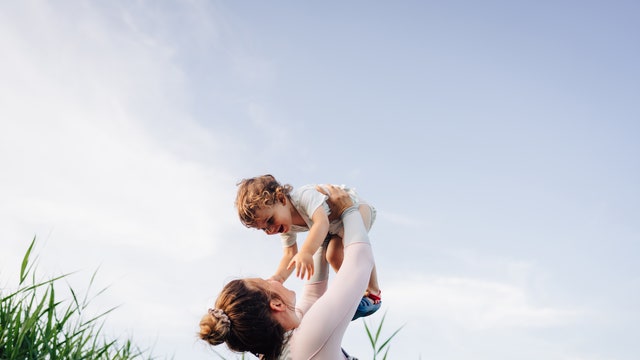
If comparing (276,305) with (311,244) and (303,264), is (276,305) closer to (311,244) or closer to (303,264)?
(303,264)

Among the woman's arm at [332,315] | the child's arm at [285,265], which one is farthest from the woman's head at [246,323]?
the child's arm at [285,265]

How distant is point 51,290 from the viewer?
3795 mm

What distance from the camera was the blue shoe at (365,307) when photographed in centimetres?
387

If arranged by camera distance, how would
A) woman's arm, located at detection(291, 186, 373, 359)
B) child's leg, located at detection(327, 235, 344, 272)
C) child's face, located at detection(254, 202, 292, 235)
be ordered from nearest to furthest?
woman's arm, located at detection(291, 186, 373, 359), child's leg, located at detection(327, 235, 344, 272), child's face, located at detection(254, 202, 292, 235)

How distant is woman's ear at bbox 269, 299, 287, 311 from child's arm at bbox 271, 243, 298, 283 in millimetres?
844

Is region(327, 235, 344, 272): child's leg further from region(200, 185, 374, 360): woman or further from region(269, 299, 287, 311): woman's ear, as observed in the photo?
region(269, 299, 287, 311): woman's ear

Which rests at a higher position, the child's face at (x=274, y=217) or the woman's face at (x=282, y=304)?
the child's face at (x=274, y=217)

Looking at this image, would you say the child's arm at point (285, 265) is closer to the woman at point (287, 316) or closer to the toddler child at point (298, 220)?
the toddler child at point (298, 220)

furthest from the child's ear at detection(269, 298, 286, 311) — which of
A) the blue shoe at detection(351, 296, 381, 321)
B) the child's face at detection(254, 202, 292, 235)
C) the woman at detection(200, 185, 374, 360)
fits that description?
the child's face at detection(254, 202, 292, 235)

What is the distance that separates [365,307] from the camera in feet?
12.8

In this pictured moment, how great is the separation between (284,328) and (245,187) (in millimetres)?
1586

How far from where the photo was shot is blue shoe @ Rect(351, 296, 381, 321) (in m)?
3.87

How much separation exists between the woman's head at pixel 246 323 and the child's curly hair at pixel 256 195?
122 cm

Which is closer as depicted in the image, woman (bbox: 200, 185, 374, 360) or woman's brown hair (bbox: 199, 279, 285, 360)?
woman (bbox: 200, 185, 374, 360)
